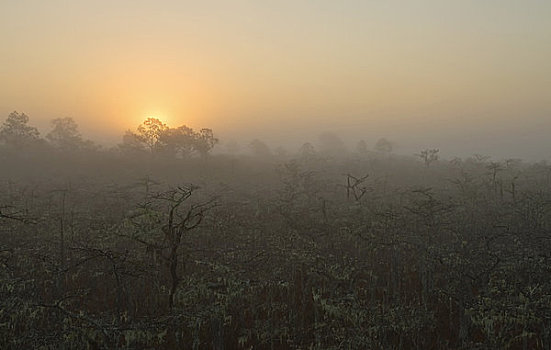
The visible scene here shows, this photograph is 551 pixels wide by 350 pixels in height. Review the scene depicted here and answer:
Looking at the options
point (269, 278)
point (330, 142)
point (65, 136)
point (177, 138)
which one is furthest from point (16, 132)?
point (330, 142)

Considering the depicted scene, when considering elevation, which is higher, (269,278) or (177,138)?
(177,138)

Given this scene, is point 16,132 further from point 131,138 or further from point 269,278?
point 269,278

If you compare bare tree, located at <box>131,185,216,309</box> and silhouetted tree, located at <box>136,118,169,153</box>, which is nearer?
bare tree, located at <box>131,185,216,309</box>

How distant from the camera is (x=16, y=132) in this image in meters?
84.0

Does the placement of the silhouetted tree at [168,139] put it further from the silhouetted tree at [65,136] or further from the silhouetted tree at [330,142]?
the silhouetted tree at [330,142]

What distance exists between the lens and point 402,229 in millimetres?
29250

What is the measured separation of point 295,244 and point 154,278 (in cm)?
997

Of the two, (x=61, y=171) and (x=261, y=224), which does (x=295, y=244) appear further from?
(x=61, y=171)

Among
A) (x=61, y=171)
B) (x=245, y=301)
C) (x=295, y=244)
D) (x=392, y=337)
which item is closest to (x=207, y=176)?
(x=61, y=171)

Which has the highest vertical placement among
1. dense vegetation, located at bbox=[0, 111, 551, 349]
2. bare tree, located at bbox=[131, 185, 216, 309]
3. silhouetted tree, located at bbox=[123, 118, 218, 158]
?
silhouetted tree, located at bbox=[123, 118, 218, 158]

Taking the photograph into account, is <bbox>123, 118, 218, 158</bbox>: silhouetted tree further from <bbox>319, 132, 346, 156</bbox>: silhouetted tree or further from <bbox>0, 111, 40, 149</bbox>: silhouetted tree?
<bbox>319, 132, 346, 156</bbox>: silhouetted tree

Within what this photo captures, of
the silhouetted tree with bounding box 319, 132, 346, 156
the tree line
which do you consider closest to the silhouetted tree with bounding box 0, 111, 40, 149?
the tree line

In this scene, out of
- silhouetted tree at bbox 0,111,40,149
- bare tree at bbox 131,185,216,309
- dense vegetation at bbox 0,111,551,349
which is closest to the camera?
dense vegetation at bbox 0,111,551,349

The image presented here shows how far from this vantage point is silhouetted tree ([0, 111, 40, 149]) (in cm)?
8288
